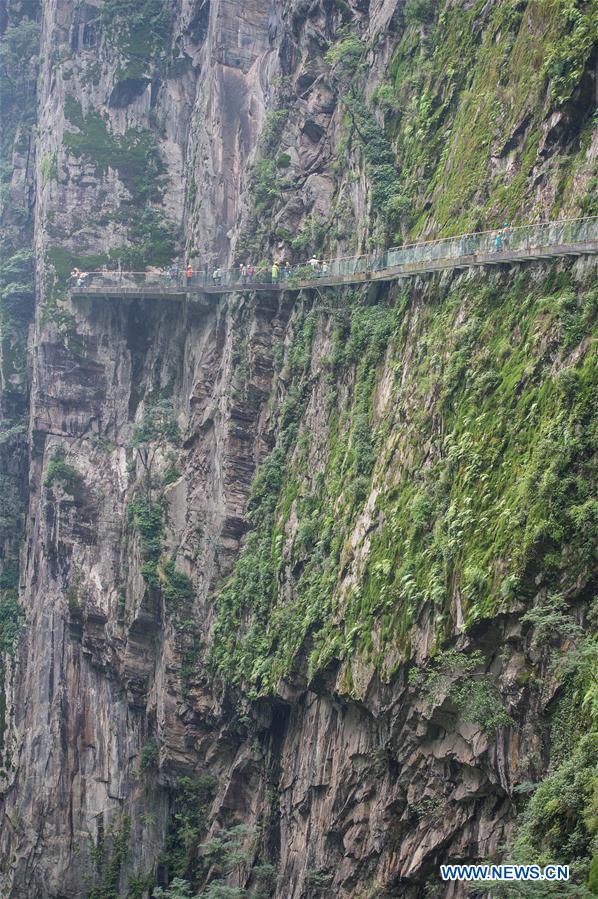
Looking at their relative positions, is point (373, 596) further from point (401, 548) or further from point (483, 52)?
point (483, 52)

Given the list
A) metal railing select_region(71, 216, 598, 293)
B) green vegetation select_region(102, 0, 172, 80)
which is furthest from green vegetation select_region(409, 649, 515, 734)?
green vegetation select_region(102, 0, 172, 80)

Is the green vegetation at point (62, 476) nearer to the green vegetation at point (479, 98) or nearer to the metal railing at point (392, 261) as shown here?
the metal railing at point (392, 261)

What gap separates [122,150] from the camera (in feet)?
163

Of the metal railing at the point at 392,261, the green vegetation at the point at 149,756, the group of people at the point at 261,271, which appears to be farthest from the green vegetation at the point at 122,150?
the green vegetation at the point at 149,756

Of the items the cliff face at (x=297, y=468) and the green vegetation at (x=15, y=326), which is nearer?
the cliff face at (x=297, y=468)

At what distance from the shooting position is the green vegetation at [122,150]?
49.3 metres

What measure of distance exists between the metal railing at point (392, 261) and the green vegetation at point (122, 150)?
12.9 ft

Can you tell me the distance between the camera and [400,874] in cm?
2414

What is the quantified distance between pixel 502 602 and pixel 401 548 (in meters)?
5.20

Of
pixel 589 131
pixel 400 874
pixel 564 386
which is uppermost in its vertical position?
pixel 589 131

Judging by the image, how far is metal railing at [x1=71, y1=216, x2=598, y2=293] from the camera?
23141 mm

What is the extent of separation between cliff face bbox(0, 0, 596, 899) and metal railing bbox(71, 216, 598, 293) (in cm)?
55

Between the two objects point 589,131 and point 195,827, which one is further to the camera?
point 195,827

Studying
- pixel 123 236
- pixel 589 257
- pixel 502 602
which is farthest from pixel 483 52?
pixel 123 236
